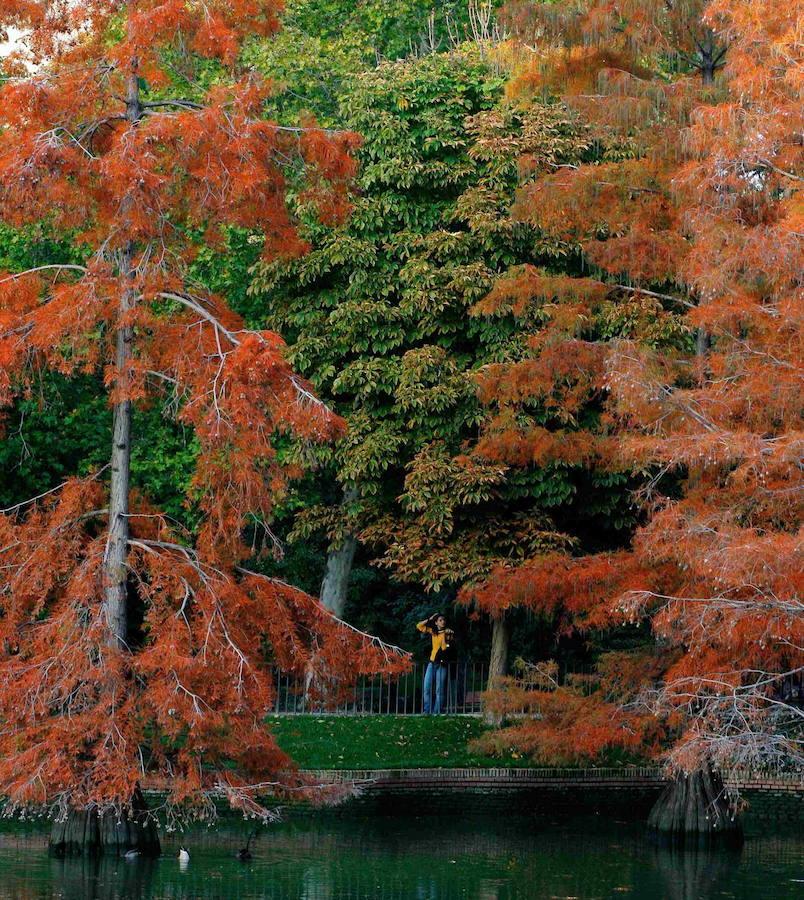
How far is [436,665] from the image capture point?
85.1ft

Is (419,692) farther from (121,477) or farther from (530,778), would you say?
(121,477)

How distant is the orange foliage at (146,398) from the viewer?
46.9 feet

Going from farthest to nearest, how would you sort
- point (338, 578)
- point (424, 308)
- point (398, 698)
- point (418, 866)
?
point (398, 698)
point (338, 578)
point (424, 308)
point (418, 866)

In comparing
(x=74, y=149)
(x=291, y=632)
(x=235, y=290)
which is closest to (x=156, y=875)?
(x=291, y=632)

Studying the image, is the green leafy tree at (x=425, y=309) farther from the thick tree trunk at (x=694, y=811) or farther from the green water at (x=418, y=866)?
the thick tree trunk at (x=694, y=811)

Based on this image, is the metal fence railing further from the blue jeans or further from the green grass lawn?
the green grass lawn

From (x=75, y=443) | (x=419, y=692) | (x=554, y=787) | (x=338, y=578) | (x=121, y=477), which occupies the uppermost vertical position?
(x=75, y=443)

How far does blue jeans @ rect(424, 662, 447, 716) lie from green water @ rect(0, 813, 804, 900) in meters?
6.88

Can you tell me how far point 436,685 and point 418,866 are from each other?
10775 mm

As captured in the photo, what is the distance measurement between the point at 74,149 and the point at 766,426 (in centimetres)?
761

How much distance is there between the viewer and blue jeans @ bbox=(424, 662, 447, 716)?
84.8 ft

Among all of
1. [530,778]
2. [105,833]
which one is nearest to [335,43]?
[530,778]

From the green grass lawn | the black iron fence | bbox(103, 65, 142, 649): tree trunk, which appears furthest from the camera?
the green grass lawn

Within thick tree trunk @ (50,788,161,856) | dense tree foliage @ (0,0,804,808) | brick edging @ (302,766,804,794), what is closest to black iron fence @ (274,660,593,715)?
dense tree foliage @ (0,0,804,808)
